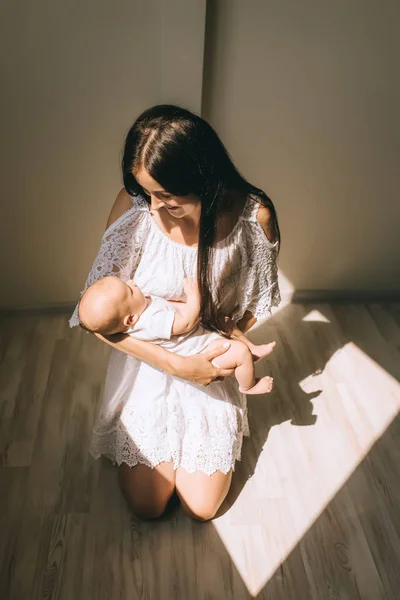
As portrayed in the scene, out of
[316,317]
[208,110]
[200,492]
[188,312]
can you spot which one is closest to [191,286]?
[188,312]

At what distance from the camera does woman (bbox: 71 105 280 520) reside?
6.19 feet

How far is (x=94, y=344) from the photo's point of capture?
2.72 m

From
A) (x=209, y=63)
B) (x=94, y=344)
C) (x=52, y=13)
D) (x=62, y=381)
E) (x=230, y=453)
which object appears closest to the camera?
(x=230, y=453)

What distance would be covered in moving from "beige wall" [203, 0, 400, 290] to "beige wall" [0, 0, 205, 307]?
0.18 metres

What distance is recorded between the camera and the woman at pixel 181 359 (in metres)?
1.89

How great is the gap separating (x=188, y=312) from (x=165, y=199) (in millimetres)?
354

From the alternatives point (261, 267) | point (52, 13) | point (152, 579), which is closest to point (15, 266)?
point (52, 13)

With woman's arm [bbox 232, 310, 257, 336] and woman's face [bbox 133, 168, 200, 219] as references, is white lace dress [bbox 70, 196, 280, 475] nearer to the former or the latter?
woman's arm [bbox 232, 310, 257, 336]

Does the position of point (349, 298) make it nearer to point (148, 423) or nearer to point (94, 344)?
point (94, 344)

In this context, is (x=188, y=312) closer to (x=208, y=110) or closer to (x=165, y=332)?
(x=165, y=332)

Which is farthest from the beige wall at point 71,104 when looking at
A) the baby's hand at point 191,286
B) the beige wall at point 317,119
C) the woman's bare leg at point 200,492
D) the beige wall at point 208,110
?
the woman's bare leg at point 200,492

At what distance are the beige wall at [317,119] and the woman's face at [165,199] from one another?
848mm

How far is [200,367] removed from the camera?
6.16ft

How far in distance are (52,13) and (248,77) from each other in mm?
751
